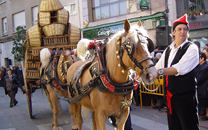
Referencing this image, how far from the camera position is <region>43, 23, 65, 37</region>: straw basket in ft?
18.9

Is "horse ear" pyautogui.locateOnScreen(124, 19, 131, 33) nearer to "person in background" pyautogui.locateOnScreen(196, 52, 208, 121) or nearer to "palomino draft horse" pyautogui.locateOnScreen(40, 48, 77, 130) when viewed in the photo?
"palomino draft horse" pyautogui.locateOnScreen(40, 48, 77, 130)

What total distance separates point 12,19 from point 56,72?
18683 mm

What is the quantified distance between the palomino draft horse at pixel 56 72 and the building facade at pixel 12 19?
11.6 meters

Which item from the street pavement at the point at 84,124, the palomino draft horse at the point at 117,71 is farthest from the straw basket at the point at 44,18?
the palomino draft horse at the point at 117,71

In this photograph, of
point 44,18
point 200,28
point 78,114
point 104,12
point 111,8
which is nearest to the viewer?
point 78,114

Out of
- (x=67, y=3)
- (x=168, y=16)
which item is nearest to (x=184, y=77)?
(x=168, y=16)

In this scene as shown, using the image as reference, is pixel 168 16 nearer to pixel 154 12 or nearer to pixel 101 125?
pixel 154 12

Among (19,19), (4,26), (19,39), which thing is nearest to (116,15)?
(19,39)

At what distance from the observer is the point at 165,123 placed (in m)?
4.99

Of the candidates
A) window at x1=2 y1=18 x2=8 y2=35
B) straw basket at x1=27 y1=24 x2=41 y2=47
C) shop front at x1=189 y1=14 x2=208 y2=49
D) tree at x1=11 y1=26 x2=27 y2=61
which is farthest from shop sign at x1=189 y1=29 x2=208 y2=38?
window at x1=2 y1=18 x2=8 y2=35

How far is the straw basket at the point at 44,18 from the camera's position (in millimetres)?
5961

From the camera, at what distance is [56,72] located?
4852 millimetres

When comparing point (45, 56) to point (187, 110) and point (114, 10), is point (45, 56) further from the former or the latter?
point (114, 10)

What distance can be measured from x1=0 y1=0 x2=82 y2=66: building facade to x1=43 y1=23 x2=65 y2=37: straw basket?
10455 millimetres
